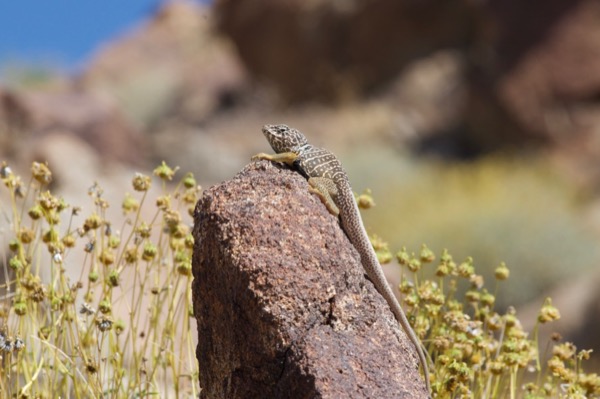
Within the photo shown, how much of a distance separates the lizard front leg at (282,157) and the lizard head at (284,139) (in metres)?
0.12

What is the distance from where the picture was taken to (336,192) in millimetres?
4465

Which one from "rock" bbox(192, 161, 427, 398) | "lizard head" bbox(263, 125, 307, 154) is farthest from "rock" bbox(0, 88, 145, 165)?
"rock" bbox(192, 161, 427, 398)

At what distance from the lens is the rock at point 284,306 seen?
3.66m

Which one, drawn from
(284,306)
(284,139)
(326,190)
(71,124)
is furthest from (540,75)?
(284,306)

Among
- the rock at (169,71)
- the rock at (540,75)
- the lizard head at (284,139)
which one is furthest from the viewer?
the rock at (169,71)

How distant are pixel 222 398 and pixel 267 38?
25.2m

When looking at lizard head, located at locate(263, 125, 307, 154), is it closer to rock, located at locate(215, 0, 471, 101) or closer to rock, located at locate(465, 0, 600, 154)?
rock, located at locate(465, 0, 600, 154)

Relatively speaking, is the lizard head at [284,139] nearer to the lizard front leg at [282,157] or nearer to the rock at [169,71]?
the lizard front leg at [282,157]

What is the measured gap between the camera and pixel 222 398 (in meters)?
4.00

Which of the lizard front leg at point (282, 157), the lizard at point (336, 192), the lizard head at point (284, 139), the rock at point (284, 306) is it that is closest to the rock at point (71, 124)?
the lizard head at point (284, 139)

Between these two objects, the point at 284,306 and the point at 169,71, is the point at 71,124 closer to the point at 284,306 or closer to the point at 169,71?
the point at 284,306

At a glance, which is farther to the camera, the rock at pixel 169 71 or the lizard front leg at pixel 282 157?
the rock at pixel 169 71

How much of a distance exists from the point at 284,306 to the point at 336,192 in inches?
34.7

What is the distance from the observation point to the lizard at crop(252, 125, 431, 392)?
14.1ft
